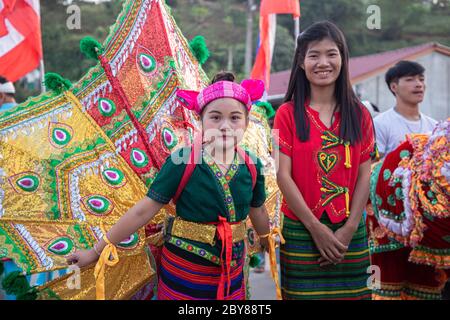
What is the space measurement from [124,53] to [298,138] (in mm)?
919

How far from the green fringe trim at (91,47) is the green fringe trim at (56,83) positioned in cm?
17

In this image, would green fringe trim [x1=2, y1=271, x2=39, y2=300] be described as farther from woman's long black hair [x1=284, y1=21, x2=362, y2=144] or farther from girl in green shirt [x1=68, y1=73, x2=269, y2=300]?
woman's long black hair [x1=284, y1=21, x2=362, y2=144]

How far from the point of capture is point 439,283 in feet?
10.8

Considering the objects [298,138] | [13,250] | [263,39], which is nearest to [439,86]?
[263,39]

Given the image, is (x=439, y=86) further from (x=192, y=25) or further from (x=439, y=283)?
(x=192, y=25)

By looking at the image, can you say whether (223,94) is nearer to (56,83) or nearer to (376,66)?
(56,83)

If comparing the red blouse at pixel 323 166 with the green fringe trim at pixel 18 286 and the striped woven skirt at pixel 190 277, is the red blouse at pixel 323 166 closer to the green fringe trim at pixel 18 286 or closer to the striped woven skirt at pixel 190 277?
the striped woven skirt at pixel 190 277

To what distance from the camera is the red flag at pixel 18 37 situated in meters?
5.12

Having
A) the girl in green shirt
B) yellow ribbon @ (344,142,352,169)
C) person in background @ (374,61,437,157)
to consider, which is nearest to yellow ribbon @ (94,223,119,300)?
the girl in green shirt

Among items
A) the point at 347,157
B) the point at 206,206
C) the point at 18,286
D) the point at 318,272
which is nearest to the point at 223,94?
the point at 206,206

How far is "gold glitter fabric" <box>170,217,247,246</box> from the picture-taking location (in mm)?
2084

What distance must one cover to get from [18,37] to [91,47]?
3.11 metres

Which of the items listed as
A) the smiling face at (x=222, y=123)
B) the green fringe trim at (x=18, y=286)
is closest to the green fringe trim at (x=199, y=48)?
the smiling face at (x=222, y=123)

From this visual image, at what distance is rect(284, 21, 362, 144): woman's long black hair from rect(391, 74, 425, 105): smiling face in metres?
1.52
